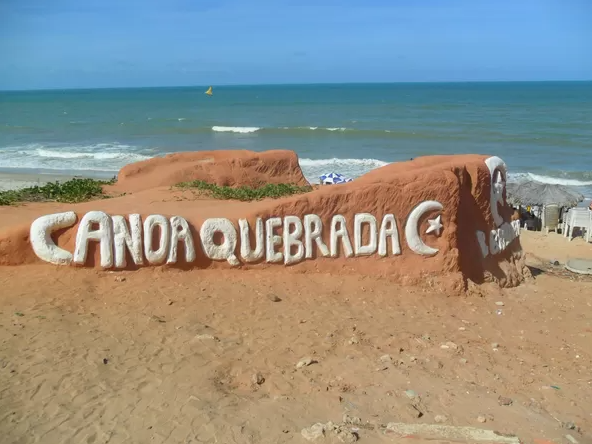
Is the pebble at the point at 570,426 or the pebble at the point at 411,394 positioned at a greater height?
the pebble at the point at 411,394

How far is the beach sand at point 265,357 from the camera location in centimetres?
491

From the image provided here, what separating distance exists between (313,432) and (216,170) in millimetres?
7944

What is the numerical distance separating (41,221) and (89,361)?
7.90 feet

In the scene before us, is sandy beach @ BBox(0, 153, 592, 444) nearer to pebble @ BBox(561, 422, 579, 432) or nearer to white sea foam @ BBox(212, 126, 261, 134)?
pebble @ BBox(561, 422, 579, 432)

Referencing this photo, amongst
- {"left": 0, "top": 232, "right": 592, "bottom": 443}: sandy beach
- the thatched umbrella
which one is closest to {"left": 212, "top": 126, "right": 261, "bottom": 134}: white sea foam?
the thatched umbrella

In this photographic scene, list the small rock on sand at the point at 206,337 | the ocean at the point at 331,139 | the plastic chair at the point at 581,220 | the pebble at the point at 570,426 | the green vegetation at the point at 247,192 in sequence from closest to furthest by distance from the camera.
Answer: the pebble at the point at 570,426 < the small rock on sand at the point at 206,337 < the green vegetation at the point at 247,192 < the plastic chair at the point at 581,220 < the ocean at the point at 331,139

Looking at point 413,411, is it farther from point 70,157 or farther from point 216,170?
point 70,157

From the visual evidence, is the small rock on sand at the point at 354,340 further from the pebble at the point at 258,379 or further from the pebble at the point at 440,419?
the pebble at the point at 440,419

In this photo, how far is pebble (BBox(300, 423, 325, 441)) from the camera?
465 cm

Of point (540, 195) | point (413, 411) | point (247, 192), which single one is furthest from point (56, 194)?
point (540, 195)

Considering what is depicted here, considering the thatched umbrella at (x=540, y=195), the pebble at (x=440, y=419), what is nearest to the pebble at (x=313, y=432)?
the pebble at (x=440, y=419)

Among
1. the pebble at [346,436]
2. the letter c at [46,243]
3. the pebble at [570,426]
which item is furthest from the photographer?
the letter c at [46,243]

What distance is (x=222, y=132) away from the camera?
39250mm

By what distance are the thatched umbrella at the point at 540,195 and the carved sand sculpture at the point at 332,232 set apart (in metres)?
8.14
